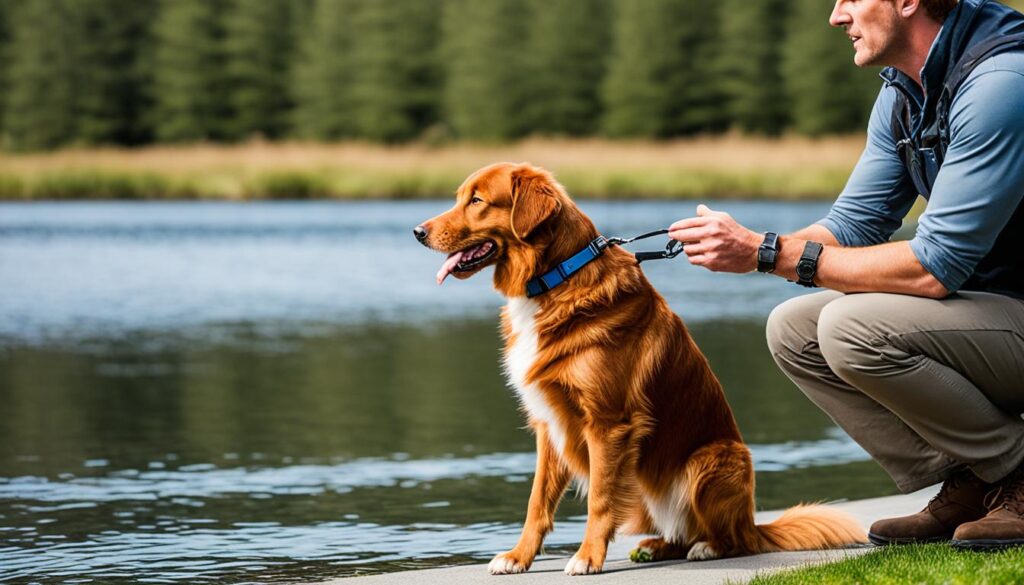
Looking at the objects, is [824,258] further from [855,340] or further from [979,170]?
[979,170]

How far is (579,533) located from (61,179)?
33.4m

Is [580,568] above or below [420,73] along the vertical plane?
below

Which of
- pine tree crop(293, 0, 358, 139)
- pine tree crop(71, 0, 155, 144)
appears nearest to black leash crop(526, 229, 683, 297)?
pine tree crop(293, 0, 358, 139)

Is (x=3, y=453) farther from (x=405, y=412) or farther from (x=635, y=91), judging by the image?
(x=635, y=91)

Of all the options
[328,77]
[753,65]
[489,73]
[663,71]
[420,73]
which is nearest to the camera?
[489,73]

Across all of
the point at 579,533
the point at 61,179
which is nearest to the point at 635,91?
the point at 61,179

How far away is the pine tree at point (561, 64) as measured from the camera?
2213 inches

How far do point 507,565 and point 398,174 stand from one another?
31.9 meters

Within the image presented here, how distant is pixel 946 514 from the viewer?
448cm

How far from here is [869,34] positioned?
165 inches

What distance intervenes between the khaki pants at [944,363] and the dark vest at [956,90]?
0.12 m

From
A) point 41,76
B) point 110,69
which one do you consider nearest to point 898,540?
point 41,76

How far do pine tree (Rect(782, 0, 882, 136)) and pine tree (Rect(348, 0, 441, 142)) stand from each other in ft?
48.3

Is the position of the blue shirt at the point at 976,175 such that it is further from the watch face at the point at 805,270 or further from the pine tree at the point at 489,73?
the pine tree at the point at 489,73
